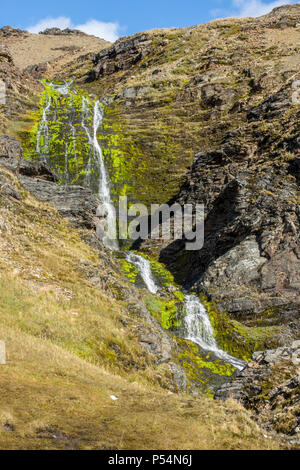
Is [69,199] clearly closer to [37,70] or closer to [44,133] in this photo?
[44,133]

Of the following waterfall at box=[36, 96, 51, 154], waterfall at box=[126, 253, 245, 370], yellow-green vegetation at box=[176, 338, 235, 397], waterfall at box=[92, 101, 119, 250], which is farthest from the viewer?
waterfall at box=[36, 96, 51, 154]

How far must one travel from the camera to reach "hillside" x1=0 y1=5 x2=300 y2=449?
9.34m

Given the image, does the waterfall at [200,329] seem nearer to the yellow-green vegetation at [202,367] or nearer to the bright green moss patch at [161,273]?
the yellow-green vegetation at [202,367]

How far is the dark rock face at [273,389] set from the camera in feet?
34.8

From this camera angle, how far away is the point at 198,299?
107 feet

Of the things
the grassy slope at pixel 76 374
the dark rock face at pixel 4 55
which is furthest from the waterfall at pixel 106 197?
the dark rock face at pixel 4 55

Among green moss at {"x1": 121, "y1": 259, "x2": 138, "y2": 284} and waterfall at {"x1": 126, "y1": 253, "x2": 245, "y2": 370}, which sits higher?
green moss at {"x1": 121, "y1": 259, "x2": 138, "y2": 284}

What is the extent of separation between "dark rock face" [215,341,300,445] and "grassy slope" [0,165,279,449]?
4.60 ft

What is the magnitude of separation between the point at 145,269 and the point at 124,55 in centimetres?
10283

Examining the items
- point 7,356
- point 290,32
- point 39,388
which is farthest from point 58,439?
point 290,32

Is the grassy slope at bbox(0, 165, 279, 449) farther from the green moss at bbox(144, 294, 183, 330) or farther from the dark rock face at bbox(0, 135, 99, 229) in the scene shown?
the dark rock face at bbox(0, 135, 99, 229)

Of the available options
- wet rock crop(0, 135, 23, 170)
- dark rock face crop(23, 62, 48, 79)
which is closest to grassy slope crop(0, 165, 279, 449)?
wet rock crop(0, 135, 23, 170)

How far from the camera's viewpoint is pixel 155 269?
136 ft

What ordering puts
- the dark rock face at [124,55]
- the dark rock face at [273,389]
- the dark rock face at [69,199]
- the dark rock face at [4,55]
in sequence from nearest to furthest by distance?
the dark rock face at [273,389] → the dark rock face at [69,199] → the dark rock face at [4,55] → the dark rock face at [124,55]
